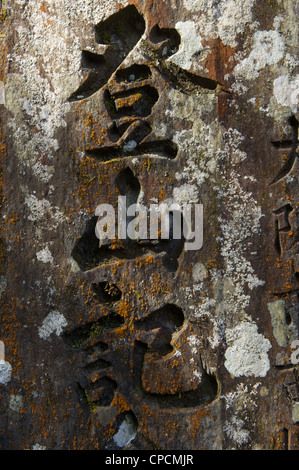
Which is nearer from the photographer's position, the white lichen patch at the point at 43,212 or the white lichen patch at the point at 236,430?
the white lichen patch at the point at 236,430

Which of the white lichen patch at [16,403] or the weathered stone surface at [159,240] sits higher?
the weathered stone surface at [159,240]

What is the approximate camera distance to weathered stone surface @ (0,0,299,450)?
2.07 meters

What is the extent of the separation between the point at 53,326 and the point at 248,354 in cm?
102

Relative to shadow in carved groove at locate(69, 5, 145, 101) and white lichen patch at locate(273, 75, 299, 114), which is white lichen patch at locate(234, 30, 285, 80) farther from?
shadow in carved groove at locate(69, 5, 145, 101)

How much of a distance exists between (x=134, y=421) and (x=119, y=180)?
4.13ft

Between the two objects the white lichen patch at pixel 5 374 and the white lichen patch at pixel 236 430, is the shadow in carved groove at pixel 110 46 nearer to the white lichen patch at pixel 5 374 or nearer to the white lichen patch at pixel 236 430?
the white lichen patch at pixel 5 374

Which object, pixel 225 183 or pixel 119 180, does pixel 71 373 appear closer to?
pixel 119 180

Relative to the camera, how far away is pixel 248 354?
207 cm

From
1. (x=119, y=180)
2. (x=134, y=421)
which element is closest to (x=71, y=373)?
(x=134, y=421)

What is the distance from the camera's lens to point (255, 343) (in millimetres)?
2072

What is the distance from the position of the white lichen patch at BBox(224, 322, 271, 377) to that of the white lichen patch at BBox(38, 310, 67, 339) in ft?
2.84

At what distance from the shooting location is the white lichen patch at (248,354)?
2.06m

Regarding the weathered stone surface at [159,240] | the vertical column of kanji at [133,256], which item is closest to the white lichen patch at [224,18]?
the weathered stone surface at [159,240]

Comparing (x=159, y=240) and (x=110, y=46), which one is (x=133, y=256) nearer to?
(x=159, y=240)
